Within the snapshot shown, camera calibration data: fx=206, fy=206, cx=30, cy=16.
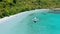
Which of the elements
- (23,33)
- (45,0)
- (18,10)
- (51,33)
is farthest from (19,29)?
(45,0)

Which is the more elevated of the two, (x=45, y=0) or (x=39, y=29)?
(x=39, y=29)

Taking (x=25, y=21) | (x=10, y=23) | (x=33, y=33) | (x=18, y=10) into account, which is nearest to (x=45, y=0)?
(x=18, y=10)

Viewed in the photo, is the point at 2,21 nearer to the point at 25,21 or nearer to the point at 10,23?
the point at 10,23

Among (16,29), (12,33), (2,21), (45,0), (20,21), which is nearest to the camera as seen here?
(12,33)

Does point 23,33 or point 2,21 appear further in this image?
point 2,21

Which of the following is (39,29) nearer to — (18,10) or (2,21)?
(2,21)

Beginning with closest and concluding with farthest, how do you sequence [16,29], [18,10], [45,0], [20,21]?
[16,29]
[20,21]
[18,10]
[45,0]
